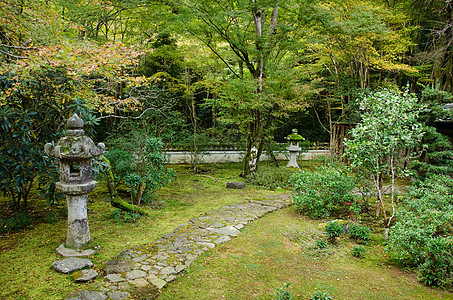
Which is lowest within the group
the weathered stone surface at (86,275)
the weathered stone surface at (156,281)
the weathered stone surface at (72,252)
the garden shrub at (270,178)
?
the weathered stone surface at (156,281)

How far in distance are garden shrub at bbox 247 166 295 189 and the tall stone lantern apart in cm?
614

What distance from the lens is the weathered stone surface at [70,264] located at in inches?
145

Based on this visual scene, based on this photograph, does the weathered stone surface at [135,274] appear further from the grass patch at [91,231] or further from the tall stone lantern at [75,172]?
the tall stone lantern at [75,172]

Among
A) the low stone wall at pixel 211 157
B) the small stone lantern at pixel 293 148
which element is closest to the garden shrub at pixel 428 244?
the small stone lantern at pixel 293 148

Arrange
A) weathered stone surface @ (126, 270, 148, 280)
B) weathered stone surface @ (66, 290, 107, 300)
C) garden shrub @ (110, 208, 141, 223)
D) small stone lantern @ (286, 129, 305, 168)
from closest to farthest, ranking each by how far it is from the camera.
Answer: weathered stone surface @ (66, 290, 107, 300), weathered stone surface @ (126, 270, 148, 280), garden shrub @ (110, 208, 141, 223), small stone lantern @ (286, 129, 305, 168)

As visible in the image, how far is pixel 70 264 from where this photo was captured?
12.4ft

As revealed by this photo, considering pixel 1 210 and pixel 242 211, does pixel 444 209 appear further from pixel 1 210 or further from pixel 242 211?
pixel 1 210

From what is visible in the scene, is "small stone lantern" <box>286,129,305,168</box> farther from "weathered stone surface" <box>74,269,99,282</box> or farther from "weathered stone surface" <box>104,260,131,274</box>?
"weathered stone surface" <box>74,269,99,282</box>

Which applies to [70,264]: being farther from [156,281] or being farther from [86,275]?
[156,281]

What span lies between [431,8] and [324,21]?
6569mm

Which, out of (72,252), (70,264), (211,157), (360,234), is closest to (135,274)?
(70,264)

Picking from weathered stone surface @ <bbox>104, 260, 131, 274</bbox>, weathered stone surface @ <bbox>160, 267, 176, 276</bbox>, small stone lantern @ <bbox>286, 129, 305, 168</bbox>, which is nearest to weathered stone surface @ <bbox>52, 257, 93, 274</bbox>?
weathered stone surface @ <bbox>104, 260, 131, 274</bbox>

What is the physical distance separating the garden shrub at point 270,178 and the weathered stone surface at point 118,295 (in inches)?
259

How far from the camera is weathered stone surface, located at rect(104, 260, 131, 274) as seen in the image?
3746mm
